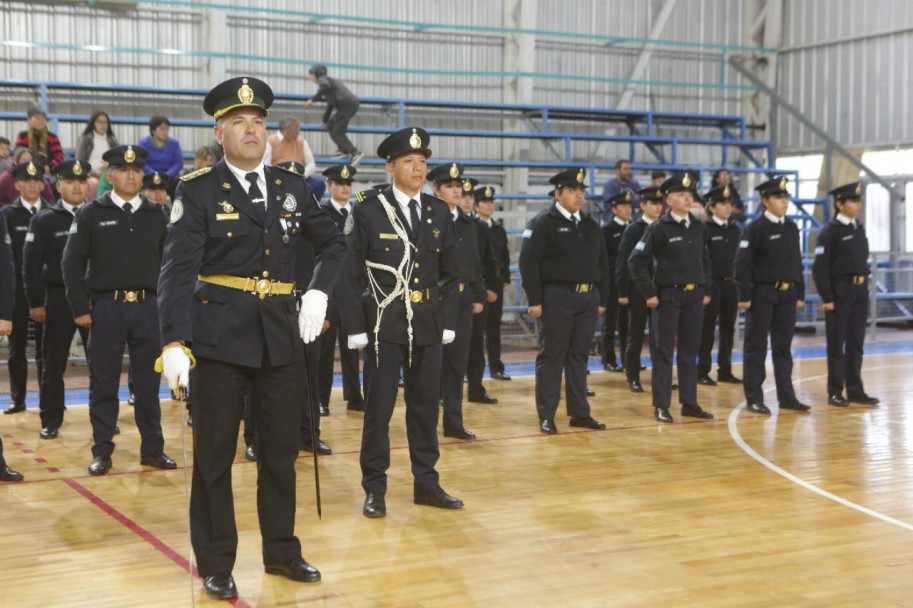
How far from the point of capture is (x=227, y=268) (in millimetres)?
3986

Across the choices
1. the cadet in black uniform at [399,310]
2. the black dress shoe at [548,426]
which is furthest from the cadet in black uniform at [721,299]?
the cadet in black uniform at [399,310]

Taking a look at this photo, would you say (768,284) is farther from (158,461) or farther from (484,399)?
(158,461)

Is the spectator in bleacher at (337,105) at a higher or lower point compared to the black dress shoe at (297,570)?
higher

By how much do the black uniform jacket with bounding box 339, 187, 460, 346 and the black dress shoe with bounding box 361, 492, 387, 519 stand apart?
755 mm

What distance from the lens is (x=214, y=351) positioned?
395cm

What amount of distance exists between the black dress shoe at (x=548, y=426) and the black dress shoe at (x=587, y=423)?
223mm

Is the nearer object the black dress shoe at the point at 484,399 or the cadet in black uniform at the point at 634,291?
the black dress shoe at the point at 484,399

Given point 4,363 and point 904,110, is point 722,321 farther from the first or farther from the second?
point 904,110

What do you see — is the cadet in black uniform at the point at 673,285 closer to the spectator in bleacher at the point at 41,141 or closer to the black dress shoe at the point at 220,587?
the black dress shoe at the point at 220,587

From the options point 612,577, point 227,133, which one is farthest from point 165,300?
point 612,577

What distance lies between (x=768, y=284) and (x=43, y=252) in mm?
5259

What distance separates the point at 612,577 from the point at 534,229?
3.61 metres

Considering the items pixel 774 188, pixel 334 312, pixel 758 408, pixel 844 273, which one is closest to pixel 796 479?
pixel 758 408

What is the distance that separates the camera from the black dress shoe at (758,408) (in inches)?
325
